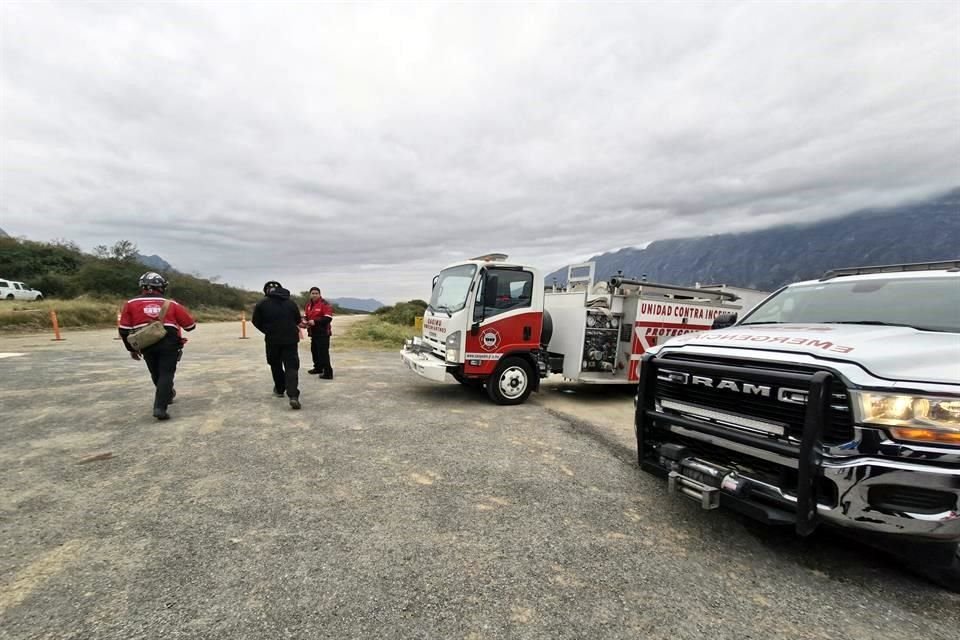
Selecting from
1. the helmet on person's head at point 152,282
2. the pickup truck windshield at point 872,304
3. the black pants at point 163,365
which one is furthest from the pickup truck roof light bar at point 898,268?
the helmet on person's head at point 152,282

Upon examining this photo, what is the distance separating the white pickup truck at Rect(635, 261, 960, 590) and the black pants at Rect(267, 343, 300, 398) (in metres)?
4.70

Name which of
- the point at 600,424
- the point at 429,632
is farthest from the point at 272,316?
the point at 429,632

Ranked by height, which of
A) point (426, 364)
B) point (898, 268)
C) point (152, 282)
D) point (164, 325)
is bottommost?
point (426, 364)

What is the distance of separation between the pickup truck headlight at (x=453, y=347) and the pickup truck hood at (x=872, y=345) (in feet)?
11.4

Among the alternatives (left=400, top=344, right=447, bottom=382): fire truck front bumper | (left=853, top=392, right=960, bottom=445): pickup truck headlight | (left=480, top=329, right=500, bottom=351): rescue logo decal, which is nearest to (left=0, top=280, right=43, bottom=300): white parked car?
(left=400, top=344, right=447, bottom=382): fire truck front bumper

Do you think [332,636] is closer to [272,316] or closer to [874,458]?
[874,458]

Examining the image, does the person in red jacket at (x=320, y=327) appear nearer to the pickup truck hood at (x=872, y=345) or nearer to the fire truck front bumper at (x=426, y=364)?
the fire truck front bumper at (x=426, y=364)

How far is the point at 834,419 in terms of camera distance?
2293mm

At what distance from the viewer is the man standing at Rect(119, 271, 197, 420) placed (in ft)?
17.0

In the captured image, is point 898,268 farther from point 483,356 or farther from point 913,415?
point 483,356

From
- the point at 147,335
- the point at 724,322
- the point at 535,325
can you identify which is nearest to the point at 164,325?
the point at 147,335

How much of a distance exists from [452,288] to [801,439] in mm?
5072

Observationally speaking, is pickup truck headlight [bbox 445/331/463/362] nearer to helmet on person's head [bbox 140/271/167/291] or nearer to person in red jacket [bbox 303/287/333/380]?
person in red jacket [bbox 303/287/333/380]

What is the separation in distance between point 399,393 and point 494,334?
6.85 feet
